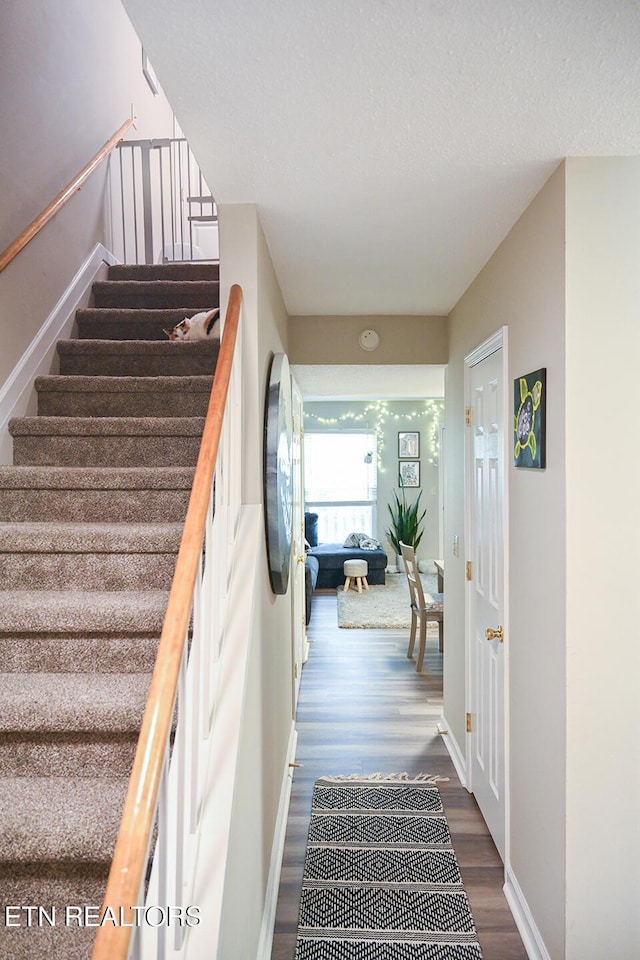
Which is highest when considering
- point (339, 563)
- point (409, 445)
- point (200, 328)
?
point (200, 328)

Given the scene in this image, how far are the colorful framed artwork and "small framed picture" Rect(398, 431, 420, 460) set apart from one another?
632 centimetres

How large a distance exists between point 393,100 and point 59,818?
6.14 feet

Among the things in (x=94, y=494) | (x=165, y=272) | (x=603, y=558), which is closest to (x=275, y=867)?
(x=94, y=494)

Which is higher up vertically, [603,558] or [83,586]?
[603,558]

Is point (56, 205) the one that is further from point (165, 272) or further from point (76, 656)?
point (76, 656)

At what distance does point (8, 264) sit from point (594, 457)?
2469 mm

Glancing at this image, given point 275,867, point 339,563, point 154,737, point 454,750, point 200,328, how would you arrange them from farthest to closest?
point 339,563 < point 454,750 < point 200,328 < point 275,867 < point 154,737

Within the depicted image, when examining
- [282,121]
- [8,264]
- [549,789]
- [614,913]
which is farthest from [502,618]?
[8,264]

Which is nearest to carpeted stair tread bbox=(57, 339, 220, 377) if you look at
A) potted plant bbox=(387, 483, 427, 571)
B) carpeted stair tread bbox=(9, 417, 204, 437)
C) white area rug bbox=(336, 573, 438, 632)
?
carpeted stair tread bbox=(9, 417, 204, 437)

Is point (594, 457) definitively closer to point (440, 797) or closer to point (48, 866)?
point (48, 866)

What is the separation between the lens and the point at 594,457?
168 centimetres

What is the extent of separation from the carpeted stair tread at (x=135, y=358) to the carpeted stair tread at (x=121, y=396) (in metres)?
0.22

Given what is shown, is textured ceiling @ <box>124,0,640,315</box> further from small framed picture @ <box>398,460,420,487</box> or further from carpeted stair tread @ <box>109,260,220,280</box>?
small framed picture @ <box>398,460,420,487</box>

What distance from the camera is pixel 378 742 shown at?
3461mm
